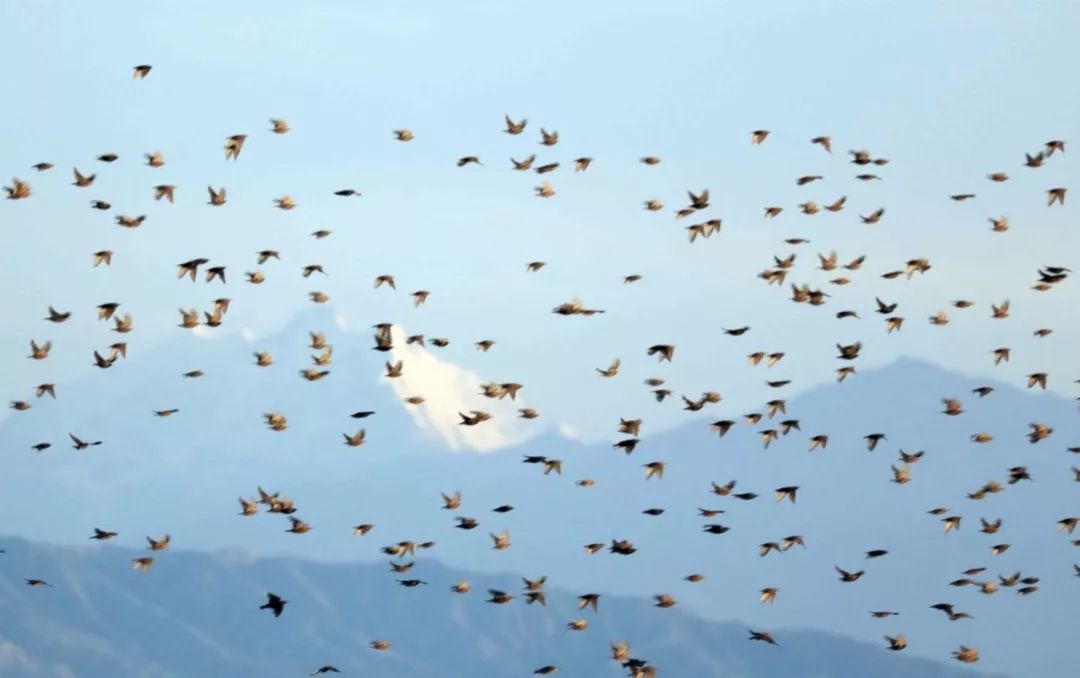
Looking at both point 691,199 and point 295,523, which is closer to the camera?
point 691,199

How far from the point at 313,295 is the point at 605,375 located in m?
15.0

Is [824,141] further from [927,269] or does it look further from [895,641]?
[895,641]

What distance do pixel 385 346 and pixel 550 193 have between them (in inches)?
364

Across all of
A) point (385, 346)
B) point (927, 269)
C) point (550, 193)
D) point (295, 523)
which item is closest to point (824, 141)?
point (927, 269)

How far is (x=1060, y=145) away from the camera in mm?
84938

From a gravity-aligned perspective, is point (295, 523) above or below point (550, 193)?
below

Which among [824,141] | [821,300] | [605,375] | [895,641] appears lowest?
[895,641]

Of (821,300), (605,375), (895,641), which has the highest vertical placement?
(821,300)

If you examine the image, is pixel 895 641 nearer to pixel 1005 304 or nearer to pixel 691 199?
pixel 1005 304

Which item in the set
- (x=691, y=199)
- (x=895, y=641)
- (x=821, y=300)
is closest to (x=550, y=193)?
(x=691, y=199)

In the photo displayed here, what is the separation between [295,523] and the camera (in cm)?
8800

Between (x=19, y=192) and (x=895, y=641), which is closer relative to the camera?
(x=19, y=192)

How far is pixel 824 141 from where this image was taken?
8556cm

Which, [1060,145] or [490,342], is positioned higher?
[1060,145]
